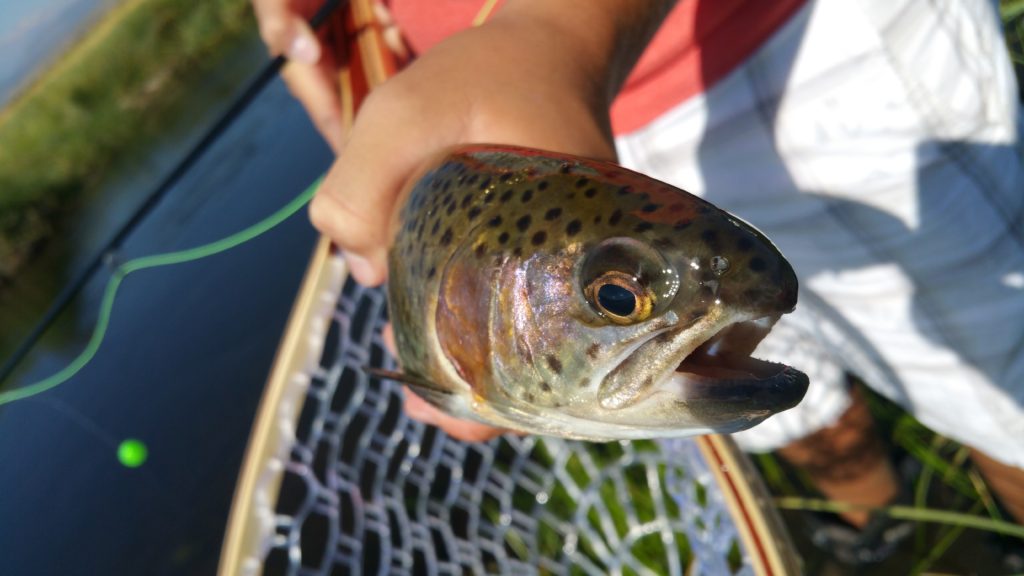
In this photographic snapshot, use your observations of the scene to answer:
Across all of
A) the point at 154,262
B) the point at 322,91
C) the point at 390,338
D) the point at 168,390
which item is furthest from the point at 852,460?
the point at 154,262

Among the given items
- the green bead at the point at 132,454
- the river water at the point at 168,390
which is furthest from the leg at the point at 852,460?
the green bead at the point at 132,454

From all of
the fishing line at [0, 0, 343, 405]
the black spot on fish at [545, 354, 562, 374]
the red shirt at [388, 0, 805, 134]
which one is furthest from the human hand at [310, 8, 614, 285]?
the fishing line at [0, 0, 343, 405]

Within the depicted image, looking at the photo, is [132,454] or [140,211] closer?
[140,211]

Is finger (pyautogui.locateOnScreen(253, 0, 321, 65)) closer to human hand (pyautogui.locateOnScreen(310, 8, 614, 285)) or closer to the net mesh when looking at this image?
the net mesh

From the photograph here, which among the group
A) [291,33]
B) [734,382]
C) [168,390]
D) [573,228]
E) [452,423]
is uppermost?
[291,33]

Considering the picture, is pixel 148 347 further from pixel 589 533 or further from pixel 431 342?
pixel 431 342

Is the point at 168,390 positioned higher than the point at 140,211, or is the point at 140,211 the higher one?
the point at 140,211

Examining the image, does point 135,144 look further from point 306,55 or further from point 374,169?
point 374,169

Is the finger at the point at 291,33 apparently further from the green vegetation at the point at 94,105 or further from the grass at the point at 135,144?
the green vegetation at the point at 94,105

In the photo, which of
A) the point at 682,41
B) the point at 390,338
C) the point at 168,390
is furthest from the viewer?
the point at 168,390
